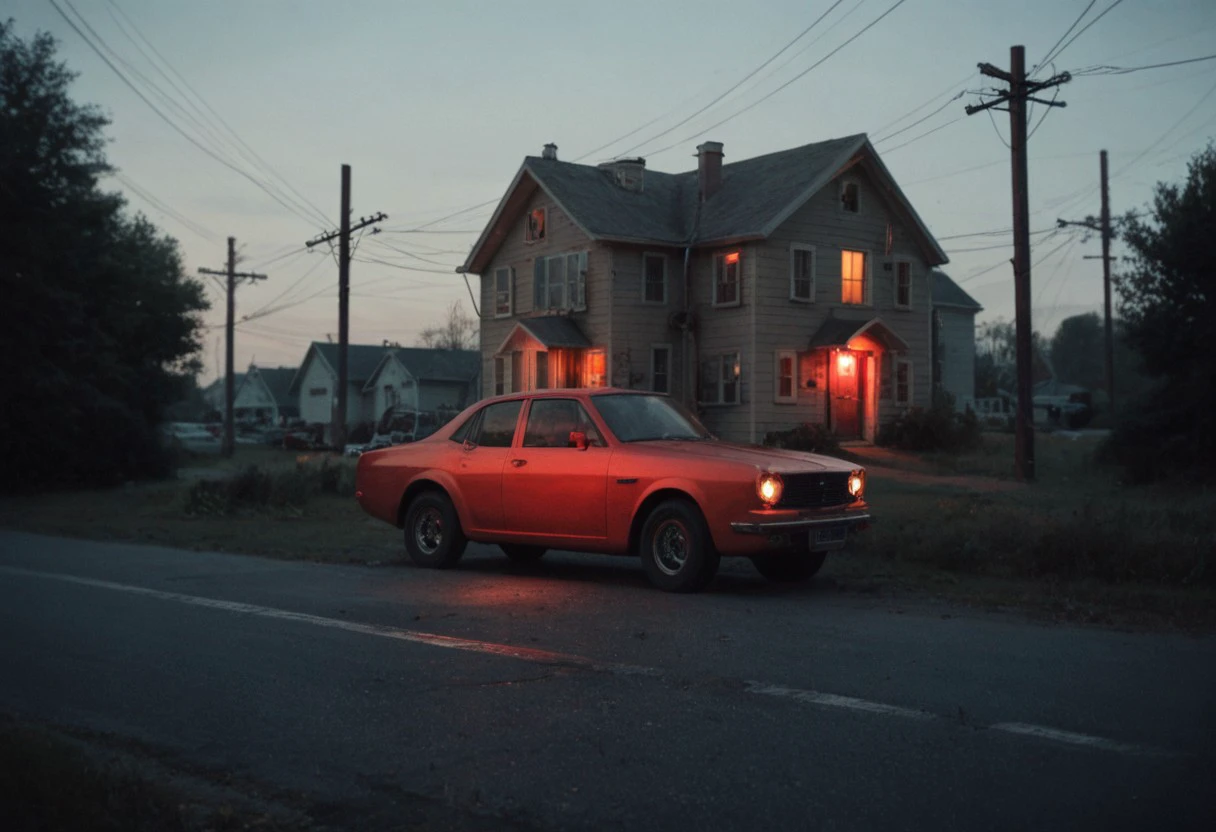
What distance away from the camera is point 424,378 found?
2709 inches

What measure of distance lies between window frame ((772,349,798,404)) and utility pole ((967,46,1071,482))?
30.7 ft

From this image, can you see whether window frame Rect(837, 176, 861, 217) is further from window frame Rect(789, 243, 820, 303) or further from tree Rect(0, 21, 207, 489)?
tree Rect(0, 21, 207, 489)

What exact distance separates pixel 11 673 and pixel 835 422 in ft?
92.1

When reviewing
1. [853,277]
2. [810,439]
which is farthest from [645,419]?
[853,277]

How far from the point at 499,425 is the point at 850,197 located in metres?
24.5

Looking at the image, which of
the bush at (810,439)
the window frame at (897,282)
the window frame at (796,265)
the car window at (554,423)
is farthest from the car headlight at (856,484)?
the window frame at (897,282)

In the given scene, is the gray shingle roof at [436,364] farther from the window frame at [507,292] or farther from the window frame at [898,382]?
the window frame at [898,382]

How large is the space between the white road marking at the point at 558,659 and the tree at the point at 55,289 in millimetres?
19373

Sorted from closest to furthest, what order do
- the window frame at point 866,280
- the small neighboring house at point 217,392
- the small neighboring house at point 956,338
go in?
the window frame at point 866,280 < the small neighboring house at point 956,338 < the small neighboring house at point 217,392

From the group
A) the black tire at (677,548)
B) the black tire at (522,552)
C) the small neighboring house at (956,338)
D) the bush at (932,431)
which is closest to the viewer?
the black tire at (677,548)

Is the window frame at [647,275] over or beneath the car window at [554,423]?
over

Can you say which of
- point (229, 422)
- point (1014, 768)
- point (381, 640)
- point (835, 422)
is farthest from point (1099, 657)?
point (229, 422)

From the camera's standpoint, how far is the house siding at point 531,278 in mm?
33688

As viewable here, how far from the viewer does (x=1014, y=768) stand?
15.8 feet
